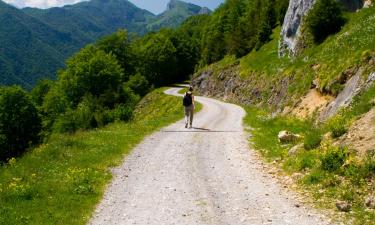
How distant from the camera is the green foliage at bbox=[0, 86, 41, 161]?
63.3 meters

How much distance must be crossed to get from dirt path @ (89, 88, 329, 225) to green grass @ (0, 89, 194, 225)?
628 mm

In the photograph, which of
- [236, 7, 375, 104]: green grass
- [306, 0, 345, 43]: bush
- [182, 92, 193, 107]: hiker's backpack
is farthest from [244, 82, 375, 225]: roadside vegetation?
[306, 0, 345, 43]: bush

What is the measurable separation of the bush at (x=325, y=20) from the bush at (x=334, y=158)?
32.0m

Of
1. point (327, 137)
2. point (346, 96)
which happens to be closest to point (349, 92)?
point (346, 96)

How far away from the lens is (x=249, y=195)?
13492 mm

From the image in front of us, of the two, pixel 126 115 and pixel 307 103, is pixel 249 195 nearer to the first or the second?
pixel 307 103

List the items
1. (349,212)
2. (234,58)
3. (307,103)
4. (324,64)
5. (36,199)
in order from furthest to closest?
(234,58) < (324,64) < (307,103) < (36,199) < (349,212)

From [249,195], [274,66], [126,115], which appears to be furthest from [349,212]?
[274,66]

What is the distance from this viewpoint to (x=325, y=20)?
143ft

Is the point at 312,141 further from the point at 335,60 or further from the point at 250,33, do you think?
the point at 250,33

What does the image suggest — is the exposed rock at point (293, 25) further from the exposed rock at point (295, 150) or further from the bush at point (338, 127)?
the exposed rock at point (295, 150)

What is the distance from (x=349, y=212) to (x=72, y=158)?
41.0 feet

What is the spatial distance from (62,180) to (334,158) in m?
9.92

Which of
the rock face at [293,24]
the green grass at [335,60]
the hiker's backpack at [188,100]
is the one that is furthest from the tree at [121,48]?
the hiker's backpack at [188,100]
